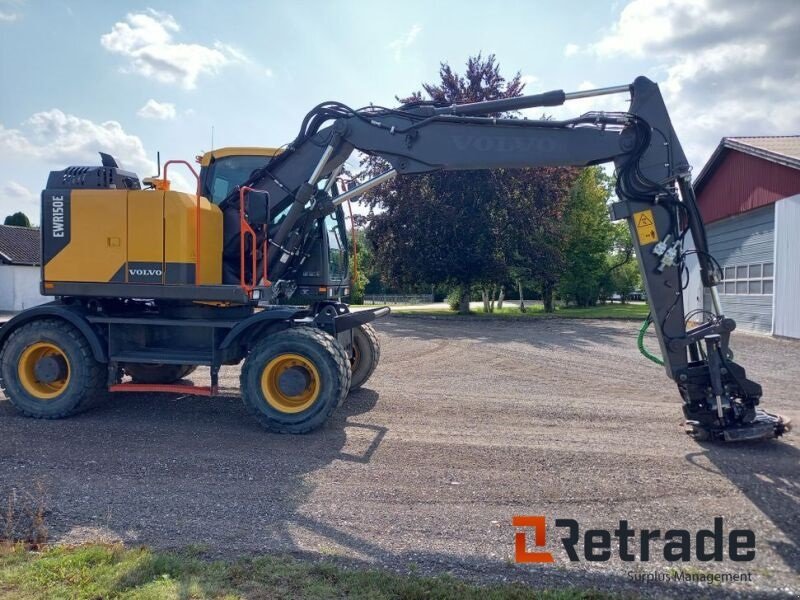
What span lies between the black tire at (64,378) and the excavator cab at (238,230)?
6.30 feet

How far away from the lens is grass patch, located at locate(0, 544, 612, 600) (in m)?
3.50

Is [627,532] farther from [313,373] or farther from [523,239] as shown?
[523,239]

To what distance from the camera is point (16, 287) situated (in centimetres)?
3038

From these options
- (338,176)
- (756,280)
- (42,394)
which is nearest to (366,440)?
(338,176)

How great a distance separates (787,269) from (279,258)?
48.6 feet

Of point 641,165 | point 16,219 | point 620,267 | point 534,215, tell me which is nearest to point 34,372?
point 641,165

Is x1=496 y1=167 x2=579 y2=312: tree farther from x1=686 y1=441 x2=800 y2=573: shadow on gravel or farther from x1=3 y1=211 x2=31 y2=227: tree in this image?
x1=3 y1=211 x2=31 y2=227: tree

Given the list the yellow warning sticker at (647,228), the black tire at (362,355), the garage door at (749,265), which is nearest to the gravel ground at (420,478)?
the black tire at (362,355)

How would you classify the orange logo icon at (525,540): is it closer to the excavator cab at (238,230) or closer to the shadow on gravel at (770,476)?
the shadow on gravel at (770,476)

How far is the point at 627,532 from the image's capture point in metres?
4.36

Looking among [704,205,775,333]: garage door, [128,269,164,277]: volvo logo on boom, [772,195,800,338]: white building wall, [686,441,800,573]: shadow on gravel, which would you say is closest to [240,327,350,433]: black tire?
[128,269,164,277]: volvo logo on boom

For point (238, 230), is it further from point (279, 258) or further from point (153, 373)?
point (153, 373)

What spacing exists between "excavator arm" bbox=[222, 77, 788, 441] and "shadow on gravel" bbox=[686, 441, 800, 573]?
20 centimetres

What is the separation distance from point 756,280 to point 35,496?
63.5ft
